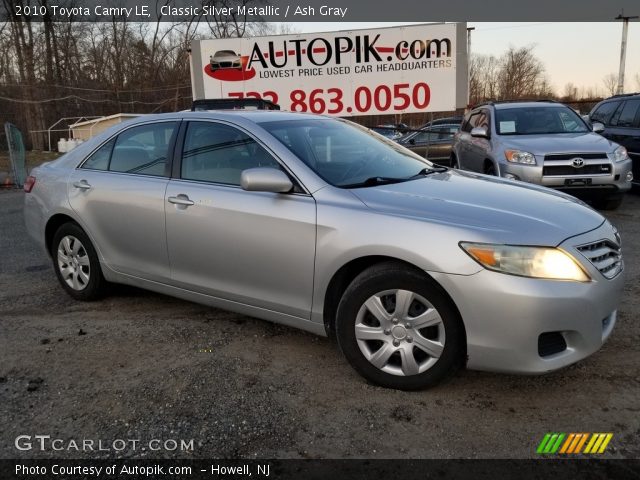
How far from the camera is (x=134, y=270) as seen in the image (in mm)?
4035

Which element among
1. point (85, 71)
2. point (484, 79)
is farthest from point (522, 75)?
point (85, 71)

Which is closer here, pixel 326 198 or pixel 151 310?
pixel 326 198

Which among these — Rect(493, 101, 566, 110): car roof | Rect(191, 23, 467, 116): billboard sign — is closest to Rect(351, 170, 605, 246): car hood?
Rect(493, 101, 566, 110): car roof

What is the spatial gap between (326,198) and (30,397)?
2.01 m

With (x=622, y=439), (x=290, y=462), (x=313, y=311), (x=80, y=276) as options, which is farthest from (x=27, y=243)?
(x=622, y=439)

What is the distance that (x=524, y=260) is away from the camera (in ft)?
8.52

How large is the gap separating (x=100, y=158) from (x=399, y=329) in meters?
2.92

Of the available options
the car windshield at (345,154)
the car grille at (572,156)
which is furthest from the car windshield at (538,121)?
the car windshield at (345,154)

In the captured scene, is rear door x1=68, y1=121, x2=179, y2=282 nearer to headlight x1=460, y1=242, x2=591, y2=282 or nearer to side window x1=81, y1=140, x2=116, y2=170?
side window x1=81, y1=140, x2=116, y2=170

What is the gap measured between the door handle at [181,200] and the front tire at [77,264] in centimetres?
106

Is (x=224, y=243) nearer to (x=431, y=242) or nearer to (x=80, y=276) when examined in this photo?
(x=431, y=242)

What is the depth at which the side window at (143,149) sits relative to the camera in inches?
155

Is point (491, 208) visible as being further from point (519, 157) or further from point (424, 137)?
point (424, 137)

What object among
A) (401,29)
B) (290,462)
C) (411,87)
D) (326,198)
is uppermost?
(401,29)
